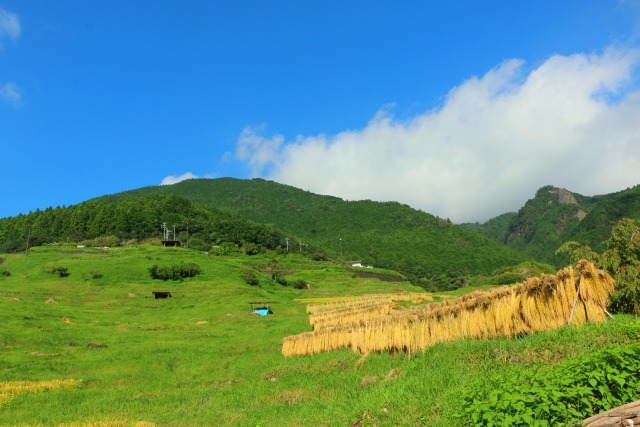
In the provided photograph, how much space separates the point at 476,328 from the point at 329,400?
18.0 feet

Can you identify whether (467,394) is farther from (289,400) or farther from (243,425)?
(289,400)

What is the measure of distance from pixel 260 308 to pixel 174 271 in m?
28.8

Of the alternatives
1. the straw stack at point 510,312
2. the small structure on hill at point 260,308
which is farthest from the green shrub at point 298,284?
the straw stack at point 510,312

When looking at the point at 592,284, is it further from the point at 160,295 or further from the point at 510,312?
the point at 160,295

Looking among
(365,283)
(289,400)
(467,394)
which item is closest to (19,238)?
(365,283)

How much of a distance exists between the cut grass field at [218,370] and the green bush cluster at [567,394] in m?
1.50

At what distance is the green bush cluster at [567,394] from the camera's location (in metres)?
6.59

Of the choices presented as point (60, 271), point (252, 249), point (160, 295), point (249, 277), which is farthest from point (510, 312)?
point (252, 249)

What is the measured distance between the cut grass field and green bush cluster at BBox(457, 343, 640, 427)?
1.50 m

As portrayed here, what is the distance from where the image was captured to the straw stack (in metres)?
14.0

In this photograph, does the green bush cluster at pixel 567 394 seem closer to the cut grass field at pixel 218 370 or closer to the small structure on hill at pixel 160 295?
the cut grass field at pixel 218 370

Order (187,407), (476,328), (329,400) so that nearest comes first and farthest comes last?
(329,400), (476,328), (187,407)

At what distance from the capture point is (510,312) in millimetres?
14398

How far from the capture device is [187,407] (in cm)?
1619
